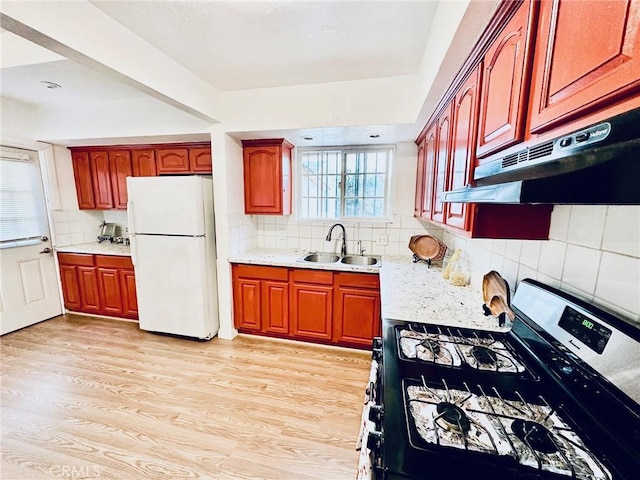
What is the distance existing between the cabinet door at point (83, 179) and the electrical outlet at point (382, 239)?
12.0 ft

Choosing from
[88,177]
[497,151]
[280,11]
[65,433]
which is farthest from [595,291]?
[88,177]

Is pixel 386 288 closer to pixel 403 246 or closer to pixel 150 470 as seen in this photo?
pixel 403 246

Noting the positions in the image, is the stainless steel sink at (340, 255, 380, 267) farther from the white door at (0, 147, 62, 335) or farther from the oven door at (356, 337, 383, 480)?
the white door at (0, 147, 62, 335)

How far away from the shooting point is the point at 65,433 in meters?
1.71

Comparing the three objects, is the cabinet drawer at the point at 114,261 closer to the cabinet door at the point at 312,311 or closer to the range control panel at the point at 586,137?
the cabinet door at the point at 312,311

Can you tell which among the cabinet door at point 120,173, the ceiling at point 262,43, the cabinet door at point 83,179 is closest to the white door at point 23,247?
the cabinet door at point 83,179

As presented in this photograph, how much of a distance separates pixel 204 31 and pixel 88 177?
9.46 feet

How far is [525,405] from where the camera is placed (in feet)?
2.62

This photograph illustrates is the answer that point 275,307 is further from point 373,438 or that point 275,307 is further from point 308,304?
point 373,438

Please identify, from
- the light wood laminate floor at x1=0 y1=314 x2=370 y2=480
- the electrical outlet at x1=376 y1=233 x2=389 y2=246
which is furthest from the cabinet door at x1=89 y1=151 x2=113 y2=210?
the electrical outlet at x1=376 y1=233 x2=389 y2=246

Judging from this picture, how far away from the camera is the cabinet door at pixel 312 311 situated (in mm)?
2662

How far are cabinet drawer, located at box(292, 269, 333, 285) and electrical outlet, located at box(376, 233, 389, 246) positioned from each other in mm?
802

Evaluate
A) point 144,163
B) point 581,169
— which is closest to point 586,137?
point 581,169

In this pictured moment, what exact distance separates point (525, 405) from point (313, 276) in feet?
6.47
